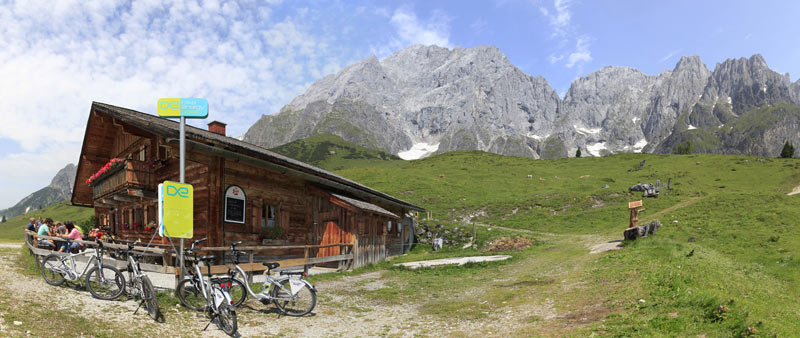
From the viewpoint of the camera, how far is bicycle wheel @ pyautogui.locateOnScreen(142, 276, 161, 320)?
340 inches

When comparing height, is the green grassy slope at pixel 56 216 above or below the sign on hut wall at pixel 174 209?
below

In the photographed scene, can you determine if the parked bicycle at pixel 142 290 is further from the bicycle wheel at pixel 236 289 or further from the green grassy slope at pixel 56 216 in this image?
the green grassy slope at pixel 56 216

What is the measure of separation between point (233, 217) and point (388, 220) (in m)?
12.2

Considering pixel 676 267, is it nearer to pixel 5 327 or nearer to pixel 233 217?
pixel 5 327

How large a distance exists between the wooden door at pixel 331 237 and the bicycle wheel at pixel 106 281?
11.1 m

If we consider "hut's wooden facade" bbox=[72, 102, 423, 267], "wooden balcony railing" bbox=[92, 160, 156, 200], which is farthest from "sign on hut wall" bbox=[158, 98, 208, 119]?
"wooden balcony railing" bbox=[92, 160, 156, 200]

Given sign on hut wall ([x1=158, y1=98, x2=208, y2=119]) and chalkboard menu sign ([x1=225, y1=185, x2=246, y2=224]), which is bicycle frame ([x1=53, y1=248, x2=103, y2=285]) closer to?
sign on hut wall ([x1=158, y1=98, x2=208, y2=119])

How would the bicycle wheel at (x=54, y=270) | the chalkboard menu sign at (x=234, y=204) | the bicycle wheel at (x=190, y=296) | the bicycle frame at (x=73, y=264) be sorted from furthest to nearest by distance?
the chalkboard menu sign at (x=234, y=204) → the bicycle wheel at (x=54, y=270) → the bicycle frame at (x=73, y=264) → the bicycle wheel at (x=190, y=296)

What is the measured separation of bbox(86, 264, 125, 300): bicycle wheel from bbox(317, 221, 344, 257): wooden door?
11104 millimetres

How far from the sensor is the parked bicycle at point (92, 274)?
9.97 m

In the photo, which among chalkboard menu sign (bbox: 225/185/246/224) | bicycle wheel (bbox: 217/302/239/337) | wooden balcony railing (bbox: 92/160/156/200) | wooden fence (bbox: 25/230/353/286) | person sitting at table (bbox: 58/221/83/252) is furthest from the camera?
wooden balcony railing (bbox: 92/160/156/200)

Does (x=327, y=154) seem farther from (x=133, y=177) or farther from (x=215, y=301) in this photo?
(x=215, y=301)

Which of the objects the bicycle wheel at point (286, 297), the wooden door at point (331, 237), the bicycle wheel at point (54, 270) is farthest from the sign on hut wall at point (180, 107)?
the wooden door at point (331, 237)

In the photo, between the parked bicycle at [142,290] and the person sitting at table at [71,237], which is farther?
the person sitting at table at [71,237]
